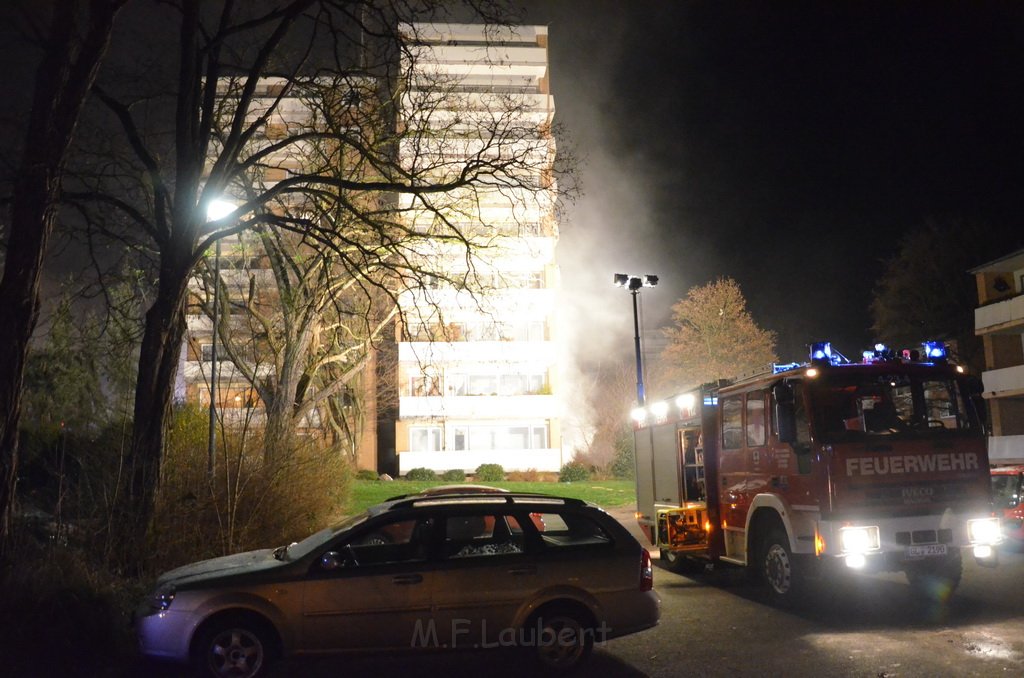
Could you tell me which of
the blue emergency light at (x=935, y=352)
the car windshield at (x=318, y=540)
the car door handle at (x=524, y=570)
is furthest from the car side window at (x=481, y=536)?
the blue emergency light at (x=935, y=352)

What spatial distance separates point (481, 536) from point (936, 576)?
263 inches

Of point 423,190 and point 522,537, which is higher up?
point 423,190

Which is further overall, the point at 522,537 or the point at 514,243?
the point at 514,243

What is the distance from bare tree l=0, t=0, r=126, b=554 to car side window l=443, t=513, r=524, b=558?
485 cm

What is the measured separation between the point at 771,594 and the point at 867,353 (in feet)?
11.1

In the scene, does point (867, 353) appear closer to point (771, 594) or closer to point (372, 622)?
point (771, 594)

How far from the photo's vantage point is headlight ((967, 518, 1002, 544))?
946 centimetres

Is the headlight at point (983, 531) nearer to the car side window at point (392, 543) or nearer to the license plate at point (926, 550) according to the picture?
the license plate at point (926, 550)

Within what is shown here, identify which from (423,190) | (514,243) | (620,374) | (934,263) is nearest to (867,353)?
(423,190)

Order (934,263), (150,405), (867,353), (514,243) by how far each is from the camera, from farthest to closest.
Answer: (934,263) → (514,243) → (150,405) → (867,353)

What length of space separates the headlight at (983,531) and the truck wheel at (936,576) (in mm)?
285

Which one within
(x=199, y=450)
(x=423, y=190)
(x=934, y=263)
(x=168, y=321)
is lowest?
Answer: (x=199, y=450)

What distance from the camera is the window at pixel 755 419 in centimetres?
1095

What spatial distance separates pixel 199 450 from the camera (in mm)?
14383
